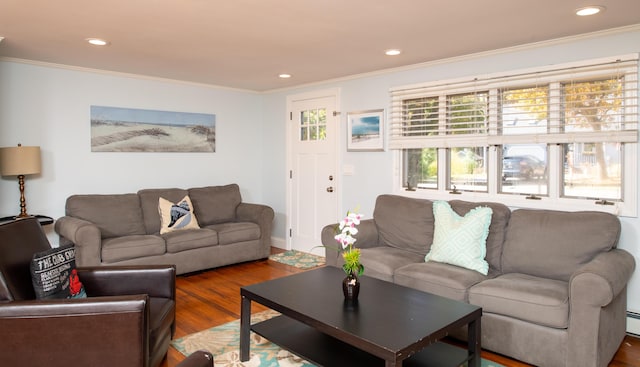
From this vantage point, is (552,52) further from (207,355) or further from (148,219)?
(148,219)

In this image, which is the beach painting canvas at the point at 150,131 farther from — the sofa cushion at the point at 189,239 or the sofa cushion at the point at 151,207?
the sofa cushion at the point at 189,239

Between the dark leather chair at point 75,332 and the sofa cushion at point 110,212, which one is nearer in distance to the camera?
the dark leather chair at point 75,332

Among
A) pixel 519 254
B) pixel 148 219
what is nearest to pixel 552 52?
pixel 519 254

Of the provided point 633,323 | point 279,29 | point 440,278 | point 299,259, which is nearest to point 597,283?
point 440,278

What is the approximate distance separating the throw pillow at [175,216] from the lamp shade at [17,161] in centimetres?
127

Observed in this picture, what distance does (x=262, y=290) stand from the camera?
263cm

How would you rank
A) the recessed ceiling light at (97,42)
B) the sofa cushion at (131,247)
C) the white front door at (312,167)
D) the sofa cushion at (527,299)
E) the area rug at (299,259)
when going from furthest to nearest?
the white front door at (312,167) < the area rug at (299,259) < the sofa cushion at (131,247) < the recessed ceiling light at (97,42) < the sofa cushion at (527,299)

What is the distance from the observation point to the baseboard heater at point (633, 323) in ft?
10.1

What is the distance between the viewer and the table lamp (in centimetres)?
384

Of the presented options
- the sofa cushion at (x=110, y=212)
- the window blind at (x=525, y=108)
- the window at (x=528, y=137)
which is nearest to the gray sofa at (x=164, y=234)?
the sofa cushion at (x=110, y=212)

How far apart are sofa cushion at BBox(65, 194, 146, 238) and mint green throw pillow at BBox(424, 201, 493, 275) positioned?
308 cm

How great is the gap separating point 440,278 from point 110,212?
339cm

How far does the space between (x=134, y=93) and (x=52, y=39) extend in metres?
1.52

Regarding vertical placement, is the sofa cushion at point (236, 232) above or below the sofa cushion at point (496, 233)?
below
